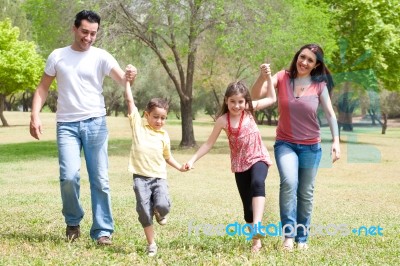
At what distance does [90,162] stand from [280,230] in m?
2.24

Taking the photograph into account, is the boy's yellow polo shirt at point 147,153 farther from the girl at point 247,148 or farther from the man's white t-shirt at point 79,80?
the man's white t-shirt at point 79,80

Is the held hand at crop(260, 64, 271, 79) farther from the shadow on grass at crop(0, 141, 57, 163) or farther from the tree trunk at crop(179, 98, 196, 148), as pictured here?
the tree trunk at crop(179, 98, 196, 148)

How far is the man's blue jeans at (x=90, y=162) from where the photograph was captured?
680 cm

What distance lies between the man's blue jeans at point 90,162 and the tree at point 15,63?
42306 mm

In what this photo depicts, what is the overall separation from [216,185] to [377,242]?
918 cm

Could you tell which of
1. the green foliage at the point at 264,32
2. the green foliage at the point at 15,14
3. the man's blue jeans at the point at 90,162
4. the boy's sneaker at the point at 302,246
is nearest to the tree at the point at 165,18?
the green foliage at the point at 264,32

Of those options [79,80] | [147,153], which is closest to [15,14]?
[79,80]

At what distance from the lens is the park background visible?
21.5 ft

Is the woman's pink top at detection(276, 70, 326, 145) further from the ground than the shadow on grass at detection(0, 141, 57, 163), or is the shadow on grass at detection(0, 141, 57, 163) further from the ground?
the woman's pink top at detection(276, 70, 326, 145)

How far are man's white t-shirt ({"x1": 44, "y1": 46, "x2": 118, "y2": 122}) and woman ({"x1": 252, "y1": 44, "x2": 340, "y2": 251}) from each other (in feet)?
5.50

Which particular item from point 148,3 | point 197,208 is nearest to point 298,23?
point 148,3

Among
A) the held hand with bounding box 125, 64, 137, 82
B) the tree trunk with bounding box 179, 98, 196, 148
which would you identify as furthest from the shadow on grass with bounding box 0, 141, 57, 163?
the held hand with bounding box 125, 64, 137, 82

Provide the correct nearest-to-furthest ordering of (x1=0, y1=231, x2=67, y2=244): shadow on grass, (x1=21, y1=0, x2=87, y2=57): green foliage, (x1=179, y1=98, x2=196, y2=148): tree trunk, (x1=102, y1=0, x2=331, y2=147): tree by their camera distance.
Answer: (x1=0, y1=231, x2=67, y2=244): shadow on grass
(x1=102, y1=0, x2=331, y2=147): tree
(x1=21, y1=0, x2=87, y2=57): green foliage
(x1=179, y1=98, x2=196, y2=148): tree trunk

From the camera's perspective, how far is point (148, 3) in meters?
24.7
